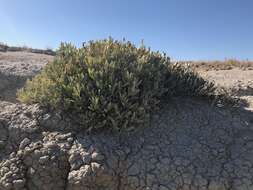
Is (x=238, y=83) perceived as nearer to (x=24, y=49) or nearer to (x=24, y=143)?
(x=24, y=143)

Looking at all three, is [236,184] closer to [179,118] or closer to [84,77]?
[179,118]

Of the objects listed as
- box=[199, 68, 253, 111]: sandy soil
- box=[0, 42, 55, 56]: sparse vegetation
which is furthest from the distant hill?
box=[199, 68, 253, 111]: sandy soil

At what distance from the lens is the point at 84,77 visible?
6.79m

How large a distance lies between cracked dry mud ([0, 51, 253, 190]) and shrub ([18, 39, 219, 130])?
204 mm

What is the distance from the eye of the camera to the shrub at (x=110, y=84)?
21.2 ft

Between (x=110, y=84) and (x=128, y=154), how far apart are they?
45.1 inches

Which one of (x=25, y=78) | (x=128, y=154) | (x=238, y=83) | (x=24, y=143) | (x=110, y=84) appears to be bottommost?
(x=24, y=143)

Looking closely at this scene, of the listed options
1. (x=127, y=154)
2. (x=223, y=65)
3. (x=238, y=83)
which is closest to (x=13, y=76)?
(x=127, y=154)

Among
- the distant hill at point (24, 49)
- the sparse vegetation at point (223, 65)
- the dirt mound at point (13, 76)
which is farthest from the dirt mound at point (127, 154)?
the distant hill at point (24, 49)

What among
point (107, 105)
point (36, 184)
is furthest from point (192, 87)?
point (36, 184)

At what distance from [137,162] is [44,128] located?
60.4 inches

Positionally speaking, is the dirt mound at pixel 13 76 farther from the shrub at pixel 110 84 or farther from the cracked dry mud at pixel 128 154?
the cracked dry mud at pixel 128 154

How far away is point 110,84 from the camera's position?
6703 mm

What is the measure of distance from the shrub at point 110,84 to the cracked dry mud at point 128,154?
0.67 feet
